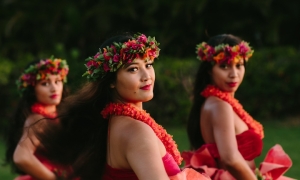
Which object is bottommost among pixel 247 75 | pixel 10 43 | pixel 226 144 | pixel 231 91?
pixel 226 144

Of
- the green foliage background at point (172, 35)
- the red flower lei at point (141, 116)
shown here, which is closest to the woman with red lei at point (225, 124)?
the red flower lei at point (141, 116)

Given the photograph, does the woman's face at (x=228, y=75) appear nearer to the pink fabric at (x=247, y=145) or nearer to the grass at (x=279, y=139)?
the pink fabric at (x=247, y=145)

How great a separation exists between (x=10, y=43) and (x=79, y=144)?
1389 cm

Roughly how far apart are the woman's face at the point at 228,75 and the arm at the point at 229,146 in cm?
28

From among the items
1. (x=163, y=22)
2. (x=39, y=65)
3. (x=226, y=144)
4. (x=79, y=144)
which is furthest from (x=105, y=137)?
(x=163, y=22)

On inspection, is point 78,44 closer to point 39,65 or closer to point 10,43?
point 10,43

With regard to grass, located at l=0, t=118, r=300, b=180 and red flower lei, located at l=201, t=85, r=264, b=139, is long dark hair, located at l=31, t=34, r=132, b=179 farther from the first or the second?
grass, located at l=0, t=118, r=300, b=180

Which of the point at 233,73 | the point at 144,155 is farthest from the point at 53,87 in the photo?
the point at 144,155

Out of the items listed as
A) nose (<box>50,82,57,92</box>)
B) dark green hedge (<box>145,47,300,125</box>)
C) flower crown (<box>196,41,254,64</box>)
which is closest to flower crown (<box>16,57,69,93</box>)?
nose (<box>50,82,57,92</box>)

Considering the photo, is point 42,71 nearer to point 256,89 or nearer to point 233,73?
point 233,73

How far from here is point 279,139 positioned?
11586 millimetres

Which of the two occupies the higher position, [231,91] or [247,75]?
[247,75]

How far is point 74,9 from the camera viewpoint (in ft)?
56.4

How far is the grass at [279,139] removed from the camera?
1022cm
